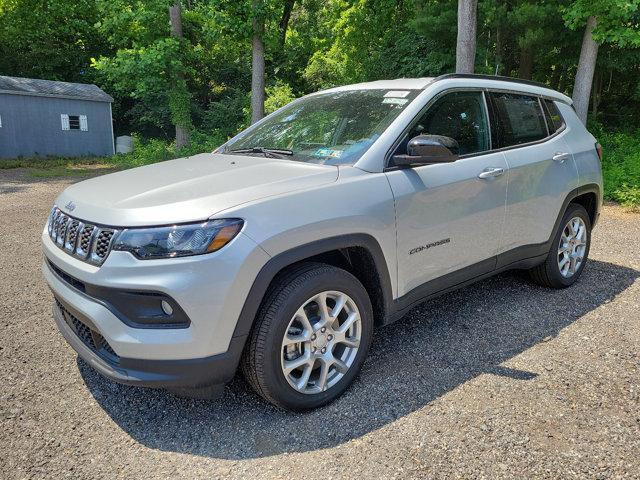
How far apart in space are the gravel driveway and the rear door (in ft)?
2.34

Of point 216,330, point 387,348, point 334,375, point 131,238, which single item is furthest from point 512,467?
point 131,238

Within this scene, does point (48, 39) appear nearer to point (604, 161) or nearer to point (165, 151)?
point (165, 151)

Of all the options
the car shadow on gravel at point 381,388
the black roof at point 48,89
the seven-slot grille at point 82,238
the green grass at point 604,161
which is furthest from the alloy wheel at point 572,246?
the black roof at point 48,89

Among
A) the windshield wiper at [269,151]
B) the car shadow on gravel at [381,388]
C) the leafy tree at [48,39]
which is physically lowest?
the car shadow on gravel at [381,388]

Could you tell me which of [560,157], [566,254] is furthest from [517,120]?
[566,254]

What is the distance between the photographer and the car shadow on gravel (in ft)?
8.75

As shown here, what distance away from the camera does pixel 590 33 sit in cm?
1171

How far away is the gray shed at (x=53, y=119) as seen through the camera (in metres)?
23.6

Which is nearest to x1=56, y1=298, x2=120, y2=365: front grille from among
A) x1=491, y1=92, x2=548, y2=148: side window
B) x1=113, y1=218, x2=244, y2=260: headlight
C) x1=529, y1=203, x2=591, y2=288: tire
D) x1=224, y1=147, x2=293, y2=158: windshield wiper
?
x1=113, y1=218, x2=244, y2=260: headlight

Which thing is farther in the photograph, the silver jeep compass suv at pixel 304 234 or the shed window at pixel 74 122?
the shed window at pixel 74 122

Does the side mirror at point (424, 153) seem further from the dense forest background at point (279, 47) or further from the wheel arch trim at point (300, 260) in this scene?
the dense forest background at point (279, 47)

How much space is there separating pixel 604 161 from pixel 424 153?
10.7 m

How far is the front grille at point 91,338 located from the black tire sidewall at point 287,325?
0.78m

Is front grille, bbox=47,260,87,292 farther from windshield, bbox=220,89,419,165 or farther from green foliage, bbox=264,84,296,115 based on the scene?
green foliage, bbox=264,84,296,115
